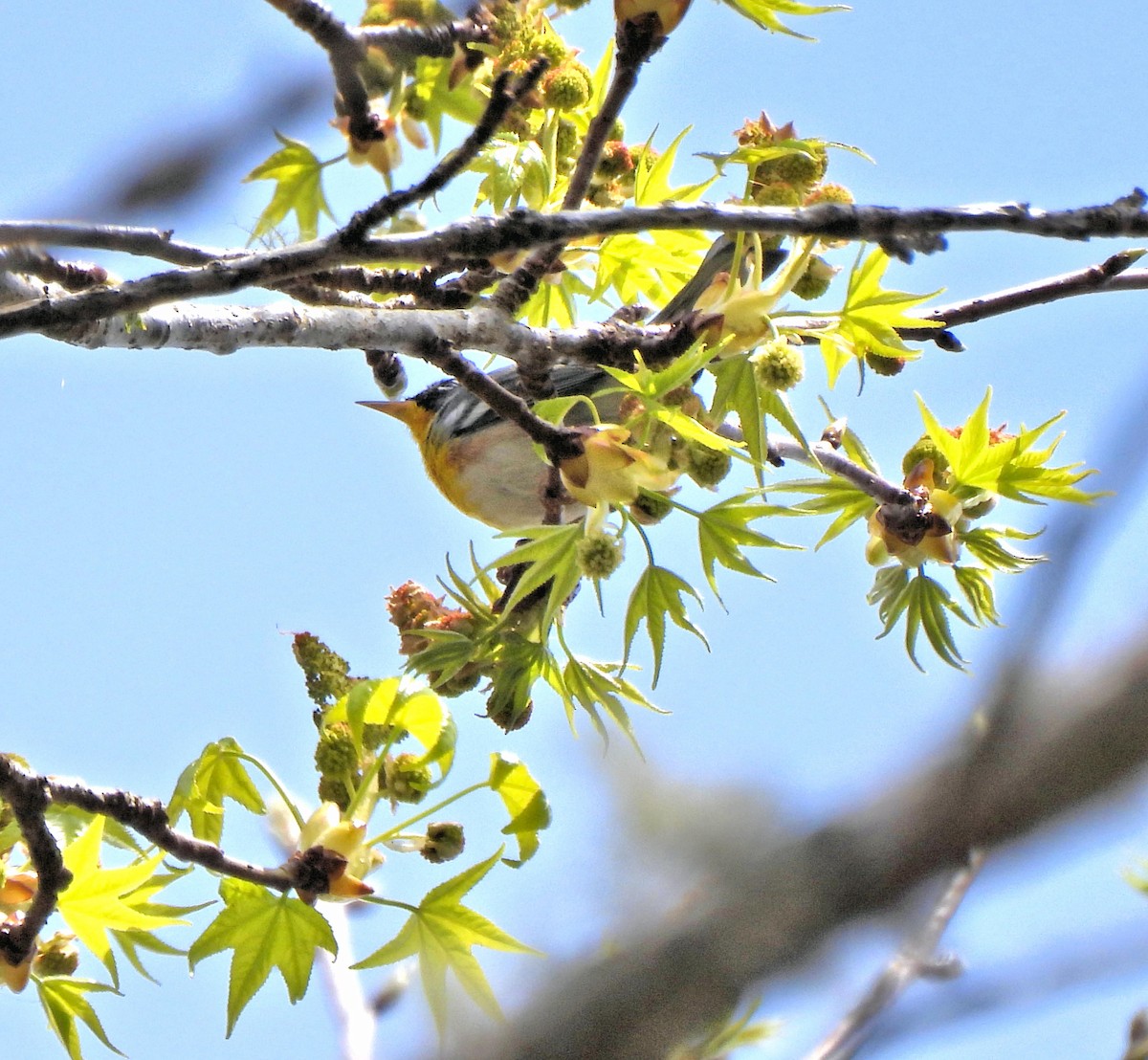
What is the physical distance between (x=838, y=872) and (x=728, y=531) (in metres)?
1.42

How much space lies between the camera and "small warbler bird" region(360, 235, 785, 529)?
405 centimetres

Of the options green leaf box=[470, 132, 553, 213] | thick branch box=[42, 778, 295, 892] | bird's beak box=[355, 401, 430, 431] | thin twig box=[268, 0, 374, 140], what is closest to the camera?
thin twig box=[268, 0, 374, 140]

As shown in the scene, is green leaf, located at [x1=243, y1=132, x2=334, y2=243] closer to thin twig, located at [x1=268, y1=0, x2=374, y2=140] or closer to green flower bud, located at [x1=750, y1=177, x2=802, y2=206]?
thin twig, located at [x1=268, y1=0, x2=374, y2=140]

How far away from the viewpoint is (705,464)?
2.19 meters

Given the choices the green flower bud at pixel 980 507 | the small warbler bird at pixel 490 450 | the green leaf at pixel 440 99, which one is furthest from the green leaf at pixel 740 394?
the small warbler bird at pixel 490 450

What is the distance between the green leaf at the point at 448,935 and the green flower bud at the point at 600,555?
52cm

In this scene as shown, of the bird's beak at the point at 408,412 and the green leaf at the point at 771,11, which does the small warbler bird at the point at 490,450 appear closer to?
the bird's beak at the point at 408,412

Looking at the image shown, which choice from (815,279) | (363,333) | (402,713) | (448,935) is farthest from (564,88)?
(448,935)

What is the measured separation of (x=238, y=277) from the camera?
157 cm

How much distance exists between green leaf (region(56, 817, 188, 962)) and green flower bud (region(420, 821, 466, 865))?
0.44 m

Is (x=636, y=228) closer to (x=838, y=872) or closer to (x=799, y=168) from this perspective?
(x=799, y=168)

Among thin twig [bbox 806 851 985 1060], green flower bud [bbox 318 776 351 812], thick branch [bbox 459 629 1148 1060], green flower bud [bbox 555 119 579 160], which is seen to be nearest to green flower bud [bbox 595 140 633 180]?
green flower bud [bbox 555 119 579 160]

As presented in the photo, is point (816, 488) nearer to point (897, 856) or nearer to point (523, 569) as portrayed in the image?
point (523, 569)

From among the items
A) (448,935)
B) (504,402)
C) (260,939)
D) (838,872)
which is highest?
(504,402)
